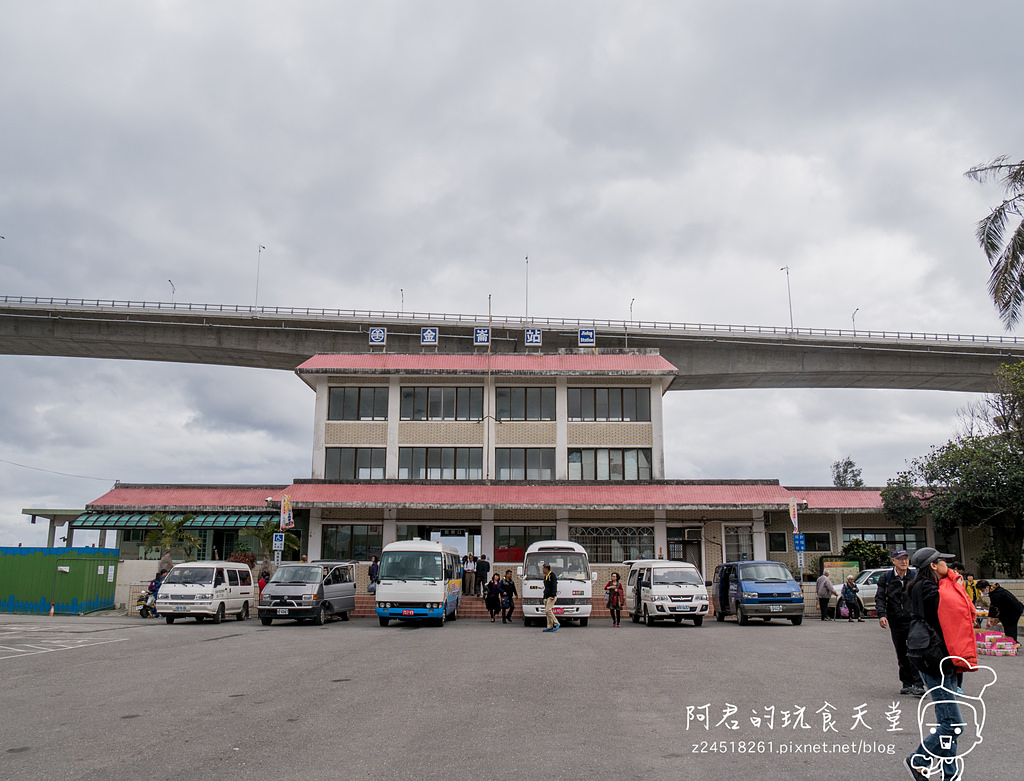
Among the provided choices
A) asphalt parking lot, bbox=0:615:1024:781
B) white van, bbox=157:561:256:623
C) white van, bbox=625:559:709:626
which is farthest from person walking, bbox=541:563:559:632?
white van, bbox=157:561:256:623

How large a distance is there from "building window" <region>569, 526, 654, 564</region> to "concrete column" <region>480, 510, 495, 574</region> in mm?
3432

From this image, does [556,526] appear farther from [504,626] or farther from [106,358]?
[106,358]

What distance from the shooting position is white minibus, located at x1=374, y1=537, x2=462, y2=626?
2298 centimetres

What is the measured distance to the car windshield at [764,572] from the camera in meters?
24.2

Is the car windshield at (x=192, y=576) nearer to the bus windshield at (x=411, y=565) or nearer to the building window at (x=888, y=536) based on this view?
the bus windshield at (x=411, y=565)

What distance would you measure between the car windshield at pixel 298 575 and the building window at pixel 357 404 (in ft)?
47.5

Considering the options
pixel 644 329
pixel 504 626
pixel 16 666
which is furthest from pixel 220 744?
pixel 644 329

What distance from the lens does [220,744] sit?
766cm

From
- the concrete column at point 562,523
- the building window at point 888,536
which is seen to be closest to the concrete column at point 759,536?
the building window at point 888,536

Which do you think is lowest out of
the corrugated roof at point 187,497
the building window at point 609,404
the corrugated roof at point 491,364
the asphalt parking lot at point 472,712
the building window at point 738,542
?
the asphalt parking lot at point 472,712

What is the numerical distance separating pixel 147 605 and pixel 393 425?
13836mm

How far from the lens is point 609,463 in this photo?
37.8 m

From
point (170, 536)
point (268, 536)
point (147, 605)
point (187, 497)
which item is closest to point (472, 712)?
point (147, 605)

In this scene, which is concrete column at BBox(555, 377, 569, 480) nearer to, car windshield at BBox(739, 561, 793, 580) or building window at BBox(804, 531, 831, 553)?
building window at BBox(804, 531, 831, 553)
